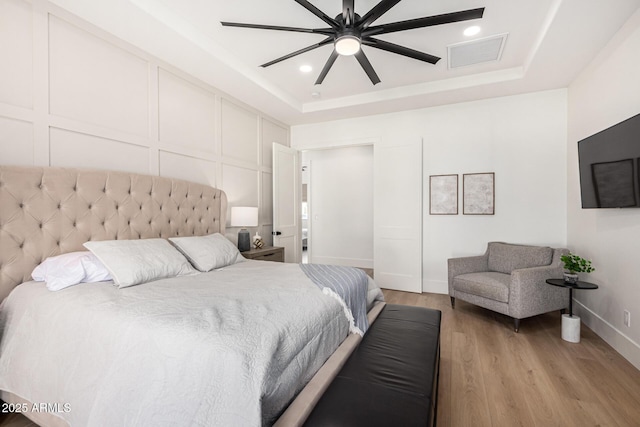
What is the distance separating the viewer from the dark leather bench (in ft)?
3.56

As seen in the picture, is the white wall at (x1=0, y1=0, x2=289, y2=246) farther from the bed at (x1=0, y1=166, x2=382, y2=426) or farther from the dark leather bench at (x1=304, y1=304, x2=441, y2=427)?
the dark leather bench at (x1=304, y1=304, x2=441, y2=427)

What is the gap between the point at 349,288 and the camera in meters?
1.96

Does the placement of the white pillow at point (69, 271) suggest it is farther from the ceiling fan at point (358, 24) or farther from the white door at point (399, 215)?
the white door at point (399, 215)

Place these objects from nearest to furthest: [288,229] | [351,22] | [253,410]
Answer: [253,410], [351,22], [288,229]

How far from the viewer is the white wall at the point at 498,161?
3602mm

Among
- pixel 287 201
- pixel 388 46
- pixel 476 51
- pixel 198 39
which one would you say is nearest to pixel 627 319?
pixel 476 51

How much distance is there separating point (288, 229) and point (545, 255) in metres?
3.29

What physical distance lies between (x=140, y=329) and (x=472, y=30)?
3.26m

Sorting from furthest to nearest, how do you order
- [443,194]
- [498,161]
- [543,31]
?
[443,194] < [498,161] < [543,31]

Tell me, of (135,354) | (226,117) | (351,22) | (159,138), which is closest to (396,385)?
(135,354)

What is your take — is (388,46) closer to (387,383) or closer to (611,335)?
(387,383)

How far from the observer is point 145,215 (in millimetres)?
2611

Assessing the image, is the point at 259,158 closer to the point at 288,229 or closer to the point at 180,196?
the point at 288,229

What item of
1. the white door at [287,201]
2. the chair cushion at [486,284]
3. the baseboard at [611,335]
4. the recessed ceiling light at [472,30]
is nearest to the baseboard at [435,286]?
the chair cushion at [486,284]
